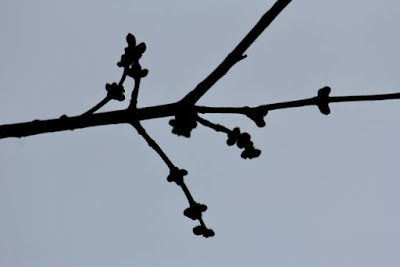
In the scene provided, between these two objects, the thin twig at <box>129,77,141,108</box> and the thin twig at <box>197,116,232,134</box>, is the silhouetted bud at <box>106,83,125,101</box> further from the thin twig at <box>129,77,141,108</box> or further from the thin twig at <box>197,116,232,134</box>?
the thin twig at <box>197,116,232,134</box>

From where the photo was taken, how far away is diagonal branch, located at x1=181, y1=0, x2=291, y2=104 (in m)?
2.96

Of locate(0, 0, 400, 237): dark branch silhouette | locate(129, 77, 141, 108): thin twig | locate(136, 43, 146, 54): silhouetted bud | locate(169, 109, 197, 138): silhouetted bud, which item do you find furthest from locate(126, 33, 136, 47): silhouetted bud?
locate(169, 109, 197, 138): silhouetted bud

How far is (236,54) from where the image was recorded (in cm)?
324

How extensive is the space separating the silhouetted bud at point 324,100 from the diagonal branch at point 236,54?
55cm

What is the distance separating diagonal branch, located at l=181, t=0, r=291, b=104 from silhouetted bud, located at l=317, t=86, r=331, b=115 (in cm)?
55

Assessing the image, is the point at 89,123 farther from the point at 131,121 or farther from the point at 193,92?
the point at 193,92

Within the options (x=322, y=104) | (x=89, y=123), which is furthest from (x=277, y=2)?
(x=89, y=123)

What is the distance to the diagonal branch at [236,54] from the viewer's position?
2.96 m

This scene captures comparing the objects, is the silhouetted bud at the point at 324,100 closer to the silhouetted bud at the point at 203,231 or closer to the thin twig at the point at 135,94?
the thin twig at the point at 135,94

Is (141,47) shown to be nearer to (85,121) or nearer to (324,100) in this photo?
(85,121)

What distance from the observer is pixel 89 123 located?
3.44 m

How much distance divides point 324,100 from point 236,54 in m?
0.62

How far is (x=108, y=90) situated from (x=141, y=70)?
335 millimetres

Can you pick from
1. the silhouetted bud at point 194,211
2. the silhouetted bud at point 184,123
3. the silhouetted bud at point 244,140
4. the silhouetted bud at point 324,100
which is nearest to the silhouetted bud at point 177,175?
the silhouetted bud at point 194,211
